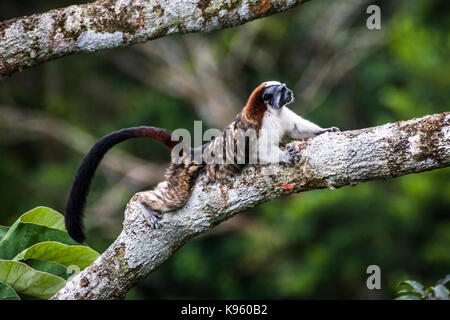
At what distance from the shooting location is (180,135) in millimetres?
4039

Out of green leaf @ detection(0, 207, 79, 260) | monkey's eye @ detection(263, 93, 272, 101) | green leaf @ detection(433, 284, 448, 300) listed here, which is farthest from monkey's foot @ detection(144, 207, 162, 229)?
green leaf @ detection(433, 284, 448, 300)

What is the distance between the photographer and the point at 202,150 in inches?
157

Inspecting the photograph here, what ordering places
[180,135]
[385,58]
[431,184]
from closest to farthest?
[180,135] < [431,184] < [385,58]

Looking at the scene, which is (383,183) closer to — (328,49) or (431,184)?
(431,184)

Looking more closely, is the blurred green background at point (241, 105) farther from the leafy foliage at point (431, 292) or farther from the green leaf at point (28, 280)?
the green leaf at point (28, 280)

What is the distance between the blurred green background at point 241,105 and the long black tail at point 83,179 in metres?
5.77

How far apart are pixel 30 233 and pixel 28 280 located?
341 mm

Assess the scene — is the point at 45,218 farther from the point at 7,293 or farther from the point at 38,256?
the point at 7,293

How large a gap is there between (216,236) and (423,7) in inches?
228

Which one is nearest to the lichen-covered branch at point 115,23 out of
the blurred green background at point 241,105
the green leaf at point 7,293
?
the green leaf at point 7,293

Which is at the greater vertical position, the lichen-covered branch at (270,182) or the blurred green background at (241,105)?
the blurred green background at (241,105)

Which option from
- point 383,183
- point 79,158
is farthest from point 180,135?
point 79,158

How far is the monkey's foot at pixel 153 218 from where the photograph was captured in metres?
3.39
